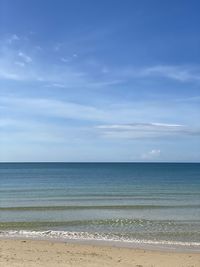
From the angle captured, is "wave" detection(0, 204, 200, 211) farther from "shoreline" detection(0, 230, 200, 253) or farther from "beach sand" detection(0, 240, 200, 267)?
"beach sand" detection(0, 240, 200, 267)

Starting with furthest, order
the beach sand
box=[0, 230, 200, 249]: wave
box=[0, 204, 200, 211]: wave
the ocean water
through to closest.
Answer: box=[0, 204, 200, 211]: wave → the ocean water → box=[0, 230, 200, 249]: wave → the beach sand

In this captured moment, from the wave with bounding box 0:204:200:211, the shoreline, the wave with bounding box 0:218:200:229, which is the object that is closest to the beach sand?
the shoreline

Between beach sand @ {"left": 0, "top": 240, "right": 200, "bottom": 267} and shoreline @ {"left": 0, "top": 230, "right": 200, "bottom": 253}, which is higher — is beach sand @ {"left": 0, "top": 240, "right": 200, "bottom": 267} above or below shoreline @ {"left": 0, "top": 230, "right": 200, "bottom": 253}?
above

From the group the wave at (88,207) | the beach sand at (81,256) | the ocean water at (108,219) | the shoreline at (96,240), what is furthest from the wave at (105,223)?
the wave at (88,207)

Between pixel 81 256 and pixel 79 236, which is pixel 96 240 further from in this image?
pixel 81 256

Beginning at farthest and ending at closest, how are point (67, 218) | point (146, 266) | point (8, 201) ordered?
point (8, 201)
point (67, 218)
point (146, 266)

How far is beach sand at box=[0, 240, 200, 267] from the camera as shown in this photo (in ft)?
40.9

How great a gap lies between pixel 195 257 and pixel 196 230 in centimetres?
571

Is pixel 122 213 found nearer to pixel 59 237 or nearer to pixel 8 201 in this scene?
pixel 59 237

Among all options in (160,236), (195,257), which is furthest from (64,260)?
(160,236)

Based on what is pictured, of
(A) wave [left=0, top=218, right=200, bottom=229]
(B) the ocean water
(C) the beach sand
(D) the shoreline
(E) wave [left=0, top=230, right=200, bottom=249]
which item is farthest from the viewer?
→ (A) wave [left=0, top=218, right=200, bottom=229]

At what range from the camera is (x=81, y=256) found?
13.8 m

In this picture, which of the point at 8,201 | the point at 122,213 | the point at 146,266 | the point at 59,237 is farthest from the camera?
the point at 8,201

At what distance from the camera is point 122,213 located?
26.1m
